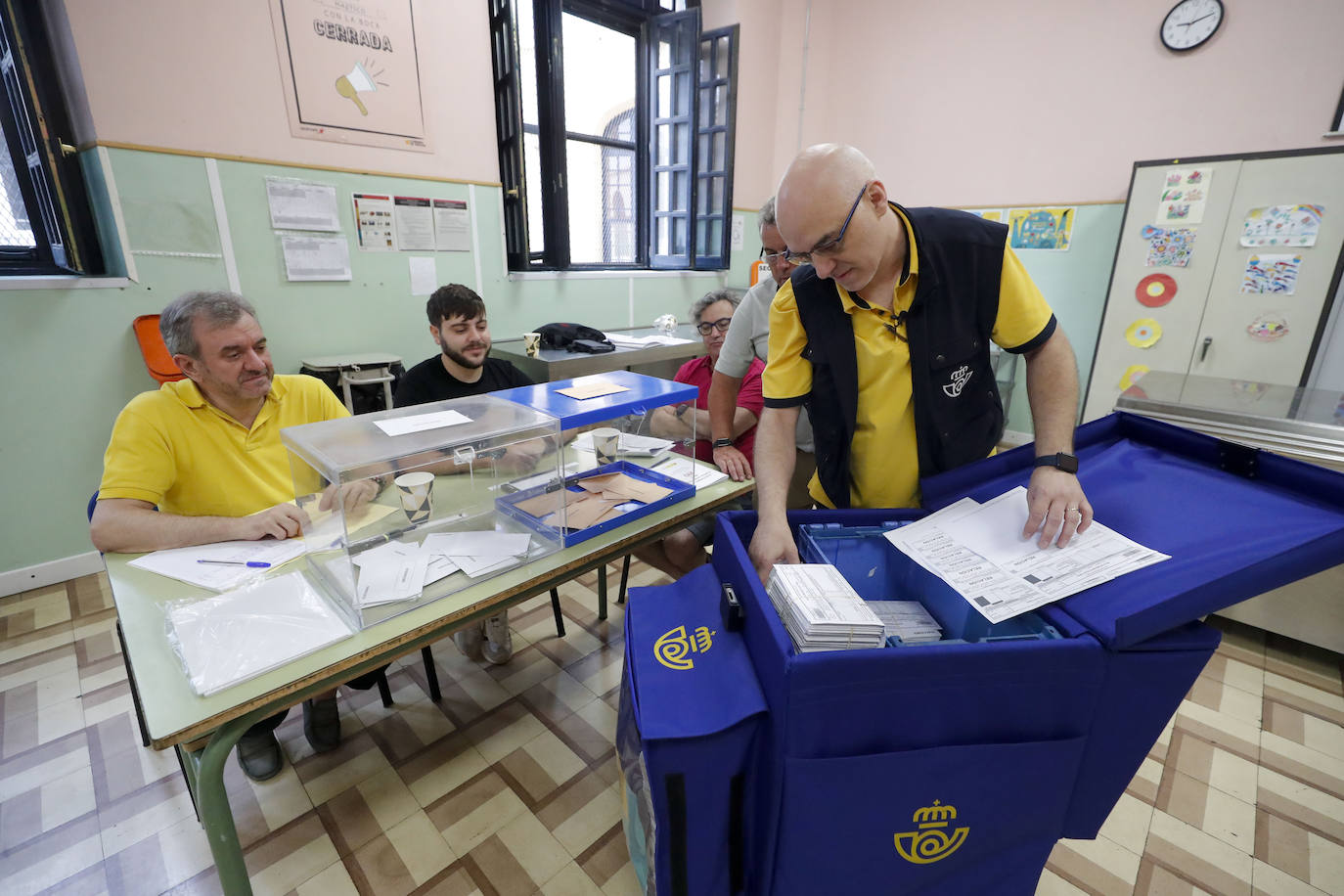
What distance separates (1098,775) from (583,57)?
4.83m

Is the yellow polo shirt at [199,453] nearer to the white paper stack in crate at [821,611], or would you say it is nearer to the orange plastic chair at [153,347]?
the orange plastic chair at [153,347]

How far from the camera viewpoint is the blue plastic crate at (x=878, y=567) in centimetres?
96

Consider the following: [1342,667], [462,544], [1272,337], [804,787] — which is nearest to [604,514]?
[462,544]

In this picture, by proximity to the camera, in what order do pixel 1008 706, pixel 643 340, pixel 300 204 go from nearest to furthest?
pixel 1008 706 → pixel 300 204 → pixel 643 340

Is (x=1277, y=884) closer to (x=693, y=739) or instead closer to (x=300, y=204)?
(x=693, y=739)

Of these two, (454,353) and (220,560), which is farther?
(454,353)

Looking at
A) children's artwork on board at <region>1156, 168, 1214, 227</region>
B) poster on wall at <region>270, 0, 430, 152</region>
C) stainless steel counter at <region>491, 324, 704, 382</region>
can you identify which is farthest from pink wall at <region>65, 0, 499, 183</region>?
children's artwork on board at <region>1156, 168, 1214, 227</region>

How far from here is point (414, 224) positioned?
3.18 m

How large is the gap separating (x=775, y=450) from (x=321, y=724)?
5.07 feet

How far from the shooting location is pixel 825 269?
1.04 m

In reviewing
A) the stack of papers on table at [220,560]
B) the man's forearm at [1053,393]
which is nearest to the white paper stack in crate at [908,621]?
the man's forearm at [1053,393]

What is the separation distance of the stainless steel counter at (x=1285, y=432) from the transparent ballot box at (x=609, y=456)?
174 centimetres

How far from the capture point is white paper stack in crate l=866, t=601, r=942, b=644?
938mm

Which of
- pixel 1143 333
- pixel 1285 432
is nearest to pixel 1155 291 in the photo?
pixel 1143 333
